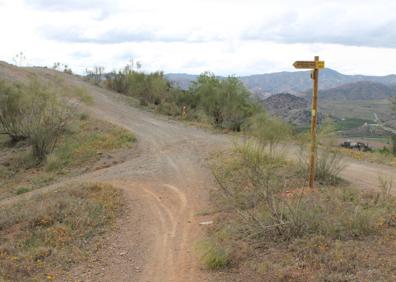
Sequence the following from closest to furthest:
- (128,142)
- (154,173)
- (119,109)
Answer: (154,173) → (128,142) → (119,109)

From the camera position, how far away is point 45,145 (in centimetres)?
2102

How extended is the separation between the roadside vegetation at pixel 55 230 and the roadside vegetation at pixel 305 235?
225cm

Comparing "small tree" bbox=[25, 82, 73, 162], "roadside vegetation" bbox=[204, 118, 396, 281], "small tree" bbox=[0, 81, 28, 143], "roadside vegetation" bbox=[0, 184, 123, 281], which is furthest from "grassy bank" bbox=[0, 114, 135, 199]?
"roadside vegetation" bbox=[204, 118, 396, 281]

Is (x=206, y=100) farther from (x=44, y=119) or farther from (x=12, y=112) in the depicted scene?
(x=44, y=119)

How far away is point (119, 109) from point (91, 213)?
24220 mm

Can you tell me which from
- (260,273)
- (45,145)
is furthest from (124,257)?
(45,145)

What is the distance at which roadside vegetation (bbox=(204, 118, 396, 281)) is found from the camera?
7234 mm

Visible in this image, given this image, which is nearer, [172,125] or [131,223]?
[131,223]

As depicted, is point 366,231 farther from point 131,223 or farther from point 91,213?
point 91,213

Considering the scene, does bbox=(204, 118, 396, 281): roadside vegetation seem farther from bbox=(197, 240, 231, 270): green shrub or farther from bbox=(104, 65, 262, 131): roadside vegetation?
bbox=(104, 65, 262, 131): roadside vegetation

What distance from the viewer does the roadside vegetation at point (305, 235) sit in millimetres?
7234

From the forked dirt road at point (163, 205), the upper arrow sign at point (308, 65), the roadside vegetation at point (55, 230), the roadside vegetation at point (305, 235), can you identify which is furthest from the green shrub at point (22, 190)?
the upper arrow sign at point (308, 65)

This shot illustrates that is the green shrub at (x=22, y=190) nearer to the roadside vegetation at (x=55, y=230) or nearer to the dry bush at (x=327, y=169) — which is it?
the roadside vegetation at (x=55, y=230)

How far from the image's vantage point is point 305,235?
8.34 meters
